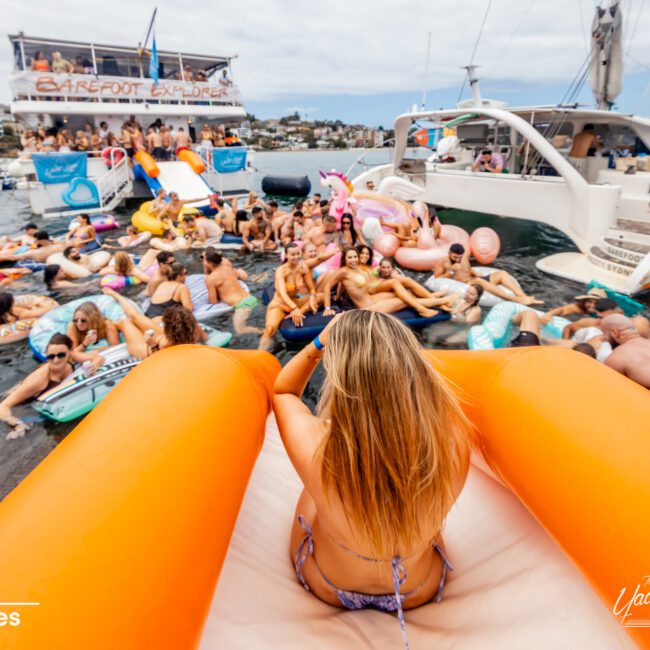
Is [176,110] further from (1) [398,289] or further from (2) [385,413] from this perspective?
(2) [385,413]

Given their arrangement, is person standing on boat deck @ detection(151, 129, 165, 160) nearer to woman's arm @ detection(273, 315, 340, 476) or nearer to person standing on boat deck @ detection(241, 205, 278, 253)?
person standing on boat deck @ detection(241, 205, 278, 253)

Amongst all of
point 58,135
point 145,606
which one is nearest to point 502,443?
point 145,606

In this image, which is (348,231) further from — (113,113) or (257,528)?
(113,113)

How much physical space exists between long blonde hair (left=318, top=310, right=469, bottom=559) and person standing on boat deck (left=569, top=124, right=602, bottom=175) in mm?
10962

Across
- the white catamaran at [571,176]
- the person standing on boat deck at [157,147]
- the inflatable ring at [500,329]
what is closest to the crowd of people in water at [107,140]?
the person standing on boat deck at [157,147]

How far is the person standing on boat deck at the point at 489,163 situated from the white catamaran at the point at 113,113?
26.6 ft

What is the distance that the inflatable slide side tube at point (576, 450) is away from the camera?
1332 millimetres

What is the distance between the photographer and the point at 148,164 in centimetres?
1412

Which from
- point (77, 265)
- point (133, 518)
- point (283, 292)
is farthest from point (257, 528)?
point (77, 265)

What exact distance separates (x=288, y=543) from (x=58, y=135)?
17.7 meters

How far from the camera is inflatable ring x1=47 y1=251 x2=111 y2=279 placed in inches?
305

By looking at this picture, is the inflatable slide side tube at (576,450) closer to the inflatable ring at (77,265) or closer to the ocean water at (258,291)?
the ocean water at (258,291)

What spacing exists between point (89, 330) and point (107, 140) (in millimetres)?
14042

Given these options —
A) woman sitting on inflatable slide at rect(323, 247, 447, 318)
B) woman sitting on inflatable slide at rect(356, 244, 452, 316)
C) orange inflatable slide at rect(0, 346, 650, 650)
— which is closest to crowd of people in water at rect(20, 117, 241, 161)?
woman sitting on inflatable slide at rect(356, 244, 452, 316)
